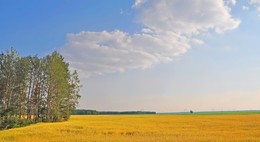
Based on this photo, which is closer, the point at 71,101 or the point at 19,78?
the point at 19,78

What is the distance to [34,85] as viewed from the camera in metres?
82.0

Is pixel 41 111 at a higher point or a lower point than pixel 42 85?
lower

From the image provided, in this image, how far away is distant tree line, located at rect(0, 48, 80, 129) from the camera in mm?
74812

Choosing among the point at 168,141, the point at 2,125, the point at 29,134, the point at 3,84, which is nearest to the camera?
the point at 168,141

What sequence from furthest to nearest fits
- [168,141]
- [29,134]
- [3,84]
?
[3,84] < [29,134] < [168,141]

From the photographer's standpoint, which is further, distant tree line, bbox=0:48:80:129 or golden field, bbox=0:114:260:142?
distant tree line, bbox=0:48:80:129

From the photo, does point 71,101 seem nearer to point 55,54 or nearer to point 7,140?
point 55,54

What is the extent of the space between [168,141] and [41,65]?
55.6 metres

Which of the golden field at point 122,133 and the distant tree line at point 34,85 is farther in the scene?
the distant tree line at point 34,85

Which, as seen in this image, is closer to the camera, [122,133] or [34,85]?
[122,133]

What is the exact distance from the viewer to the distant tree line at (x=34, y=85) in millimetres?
74812

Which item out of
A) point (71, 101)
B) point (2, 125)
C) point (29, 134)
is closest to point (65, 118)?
point (71, 101)

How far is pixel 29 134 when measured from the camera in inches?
1416

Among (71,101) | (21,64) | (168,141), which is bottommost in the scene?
(168,141)
